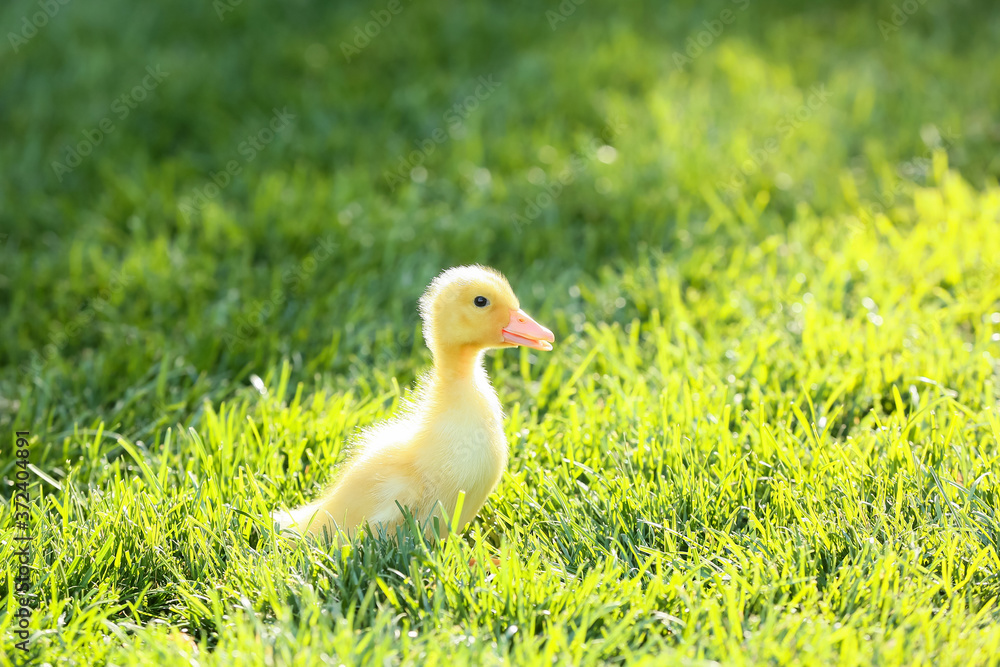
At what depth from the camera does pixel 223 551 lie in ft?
9.37

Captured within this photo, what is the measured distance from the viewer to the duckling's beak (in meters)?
2.85

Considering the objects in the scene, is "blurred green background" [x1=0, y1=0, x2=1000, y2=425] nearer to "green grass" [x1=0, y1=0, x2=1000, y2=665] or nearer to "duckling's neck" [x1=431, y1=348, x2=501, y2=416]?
"green grass" [x1=0, y1=0, x2=1000, y2=665]

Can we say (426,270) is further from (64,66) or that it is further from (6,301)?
(64,66)

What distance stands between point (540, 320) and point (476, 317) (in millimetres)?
1528

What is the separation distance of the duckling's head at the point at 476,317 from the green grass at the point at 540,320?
19.0 inches

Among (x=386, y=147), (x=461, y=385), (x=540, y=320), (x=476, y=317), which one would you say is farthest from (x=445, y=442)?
(x=386, y=147)

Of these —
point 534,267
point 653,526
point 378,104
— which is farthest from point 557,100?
point 653,526

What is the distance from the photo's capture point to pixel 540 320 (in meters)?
4.32

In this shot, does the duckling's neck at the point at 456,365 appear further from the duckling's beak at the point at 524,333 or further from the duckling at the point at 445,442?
the duckling's beak at the point at 524,333

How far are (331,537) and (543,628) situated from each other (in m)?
0.68

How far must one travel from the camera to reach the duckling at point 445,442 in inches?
108

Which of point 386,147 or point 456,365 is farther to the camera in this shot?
point 386,147

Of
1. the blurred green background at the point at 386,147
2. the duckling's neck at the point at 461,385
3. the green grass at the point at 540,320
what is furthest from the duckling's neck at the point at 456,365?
the blurred green background at the point at 386,147

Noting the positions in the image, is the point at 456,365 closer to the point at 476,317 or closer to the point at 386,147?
the point at 476,317
